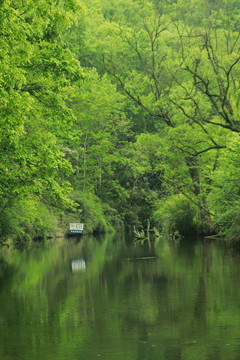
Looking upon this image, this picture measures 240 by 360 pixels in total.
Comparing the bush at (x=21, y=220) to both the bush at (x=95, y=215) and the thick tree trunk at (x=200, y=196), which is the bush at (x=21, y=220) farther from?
the thick tree trunk at (x=200, y=196)

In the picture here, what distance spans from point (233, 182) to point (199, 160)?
12.1m

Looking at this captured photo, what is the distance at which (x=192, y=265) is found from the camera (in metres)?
17.1

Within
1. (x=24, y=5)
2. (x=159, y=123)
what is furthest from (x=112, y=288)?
(x=159, y=123)

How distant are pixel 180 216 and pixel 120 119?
31811mm

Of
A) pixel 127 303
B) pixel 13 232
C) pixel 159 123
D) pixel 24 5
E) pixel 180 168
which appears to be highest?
pixel 159 123

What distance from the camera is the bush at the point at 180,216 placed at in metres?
35.5

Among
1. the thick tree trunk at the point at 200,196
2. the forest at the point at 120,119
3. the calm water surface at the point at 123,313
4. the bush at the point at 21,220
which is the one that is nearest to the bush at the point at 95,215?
the forest at the point at 120,119

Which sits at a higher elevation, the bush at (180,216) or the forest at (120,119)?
the forest at (120,119)

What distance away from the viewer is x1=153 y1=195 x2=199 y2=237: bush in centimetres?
3547

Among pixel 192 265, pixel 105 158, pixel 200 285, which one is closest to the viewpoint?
pixel 200 285

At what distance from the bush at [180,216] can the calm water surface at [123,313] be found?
18.5 metres

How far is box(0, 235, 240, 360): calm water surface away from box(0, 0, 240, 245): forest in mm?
5126

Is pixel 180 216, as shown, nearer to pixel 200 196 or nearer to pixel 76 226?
pixel 200 196

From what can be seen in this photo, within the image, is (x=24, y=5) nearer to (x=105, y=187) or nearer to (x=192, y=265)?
(x=192, y=265)
